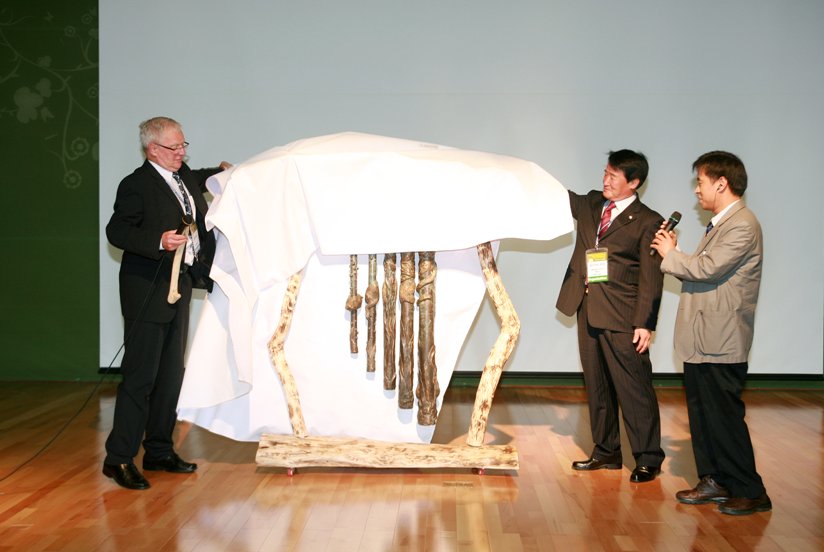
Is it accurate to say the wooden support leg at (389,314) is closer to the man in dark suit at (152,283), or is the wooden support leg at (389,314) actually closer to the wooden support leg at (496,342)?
the wooden support leg at (496,342)

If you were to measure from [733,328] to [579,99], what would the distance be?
319 centimetres

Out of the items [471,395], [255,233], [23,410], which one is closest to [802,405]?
[471,395]

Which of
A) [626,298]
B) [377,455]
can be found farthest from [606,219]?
[377,455]

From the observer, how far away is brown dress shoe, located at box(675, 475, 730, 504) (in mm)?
3848

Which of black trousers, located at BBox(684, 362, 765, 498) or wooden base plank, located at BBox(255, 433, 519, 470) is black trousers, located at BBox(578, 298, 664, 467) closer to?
black trousers, located at BBox(684, 362, 765, 498)

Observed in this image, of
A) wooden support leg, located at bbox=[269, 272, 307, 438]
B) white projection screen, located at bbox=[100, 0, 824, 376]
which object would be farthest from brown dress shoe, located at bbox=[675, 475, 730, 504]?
white projection screen, located at bbox=[100, 0, 824, 376]

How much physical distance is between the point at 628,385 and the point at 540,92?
2938 mm

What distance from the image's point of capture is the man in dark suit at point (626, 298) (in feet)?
13.6

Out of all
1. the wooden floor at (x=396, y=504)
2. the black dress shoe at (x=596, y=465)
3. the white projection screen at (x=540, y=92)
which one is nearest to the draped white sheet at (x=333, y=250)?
the wooden floor at (x=396, y=504)

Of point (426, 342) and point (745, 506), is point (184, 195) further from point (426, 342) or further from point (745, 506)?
point (745, 506)

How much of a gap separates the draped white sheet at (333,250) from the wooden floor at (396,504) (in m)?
0.34

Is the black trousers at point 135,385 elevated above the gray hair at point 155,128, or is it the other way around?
the gray hair at point 155,128

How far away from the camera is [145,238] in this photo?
405cm

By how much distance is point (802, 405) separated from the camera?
6.09 meters
